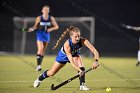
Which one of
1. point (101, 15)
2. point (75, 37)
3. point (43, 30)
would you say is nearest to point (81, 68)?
point (75, 37)

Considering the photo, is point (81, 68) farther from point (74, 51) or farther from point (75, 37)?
point (75, 37)

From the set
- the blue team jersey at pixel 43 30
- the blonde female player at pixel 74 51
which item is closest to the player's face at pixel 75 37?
the blonde female player at pixel 74 51

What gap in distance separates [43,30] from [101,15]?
10401 millimetres

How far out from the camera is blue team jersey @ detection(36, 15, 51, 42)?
15023 mm

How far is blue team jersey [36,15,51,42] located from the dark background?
9723 millimetres

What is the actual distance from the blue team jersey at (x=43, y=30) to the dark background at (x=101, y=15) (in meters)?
9.72

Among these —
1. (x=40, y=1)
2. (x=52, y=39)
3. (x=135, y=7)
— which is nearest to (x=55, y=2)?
(x=40, y=1)

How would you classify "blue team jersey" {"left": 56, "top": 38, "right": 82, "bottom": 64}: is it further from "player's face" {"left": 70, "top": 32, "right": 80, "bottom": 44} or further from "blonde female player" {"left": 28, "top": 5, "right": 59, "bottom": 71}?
"blonde female player" {"left": 28, "top": 5, "right": 59, "bottom": 71}

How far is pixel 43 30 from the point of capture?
50.0ft

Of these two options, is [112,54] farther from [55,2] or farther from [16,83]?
[16,83]

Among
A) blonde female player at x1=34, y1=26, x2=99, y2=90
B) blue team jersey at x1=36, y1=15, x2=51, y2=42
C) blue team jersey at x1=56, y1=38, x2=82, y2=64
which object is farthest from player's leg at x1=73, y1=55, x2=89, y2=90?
blue team jersey at x1=36, y1=15, x2=51, y2=42

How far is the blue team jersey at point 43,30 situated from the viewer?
15023 millimetres

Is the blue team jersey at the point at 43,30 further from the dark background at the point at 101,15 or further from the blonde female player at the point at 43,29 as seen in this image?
the dark background at the point at 101,15

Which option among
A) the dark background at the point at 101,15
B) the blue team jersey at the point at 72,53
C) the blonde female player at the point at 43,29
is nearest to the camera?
the blue team jersey at the point at 72,53
